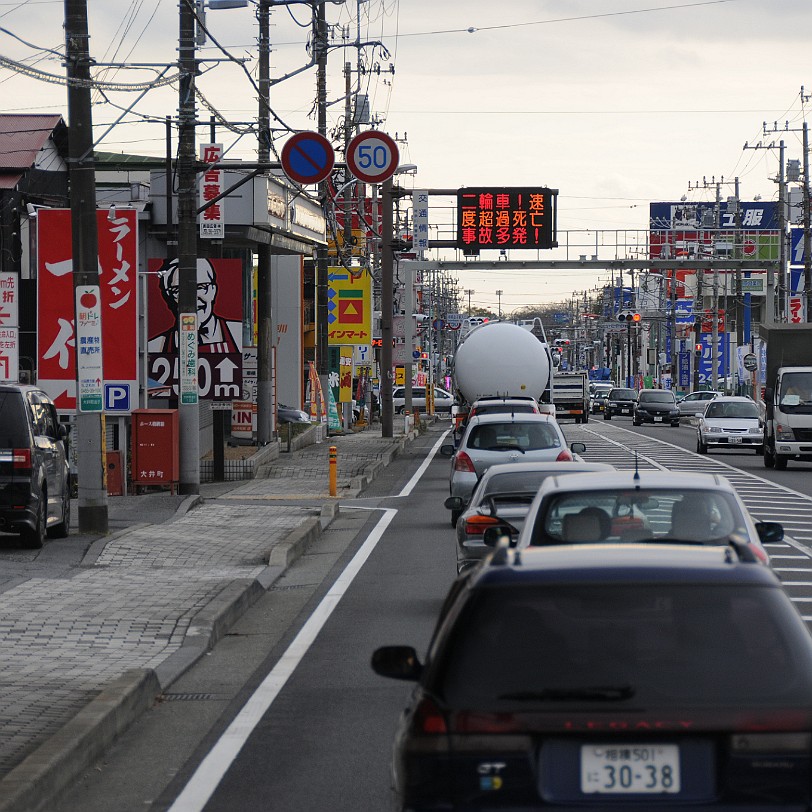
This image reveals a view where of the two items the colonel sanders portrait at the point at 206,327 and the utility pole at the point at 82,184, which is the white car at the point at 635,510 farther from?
the colonel sanders portrait at the point at 206,327

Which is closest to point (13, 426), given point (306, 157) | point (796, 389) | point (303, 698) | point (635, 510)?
point (303, 698)

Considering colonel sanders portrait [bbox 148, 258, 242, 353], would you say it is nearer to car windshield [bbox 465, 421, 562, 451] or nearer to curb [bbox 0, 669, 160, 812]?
car windshield [bbox 465, 421, 562, 451]

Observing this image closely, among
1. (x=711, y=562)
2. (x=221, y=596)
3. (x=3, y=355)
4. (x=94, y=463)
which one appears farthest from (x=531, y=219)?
(x=711, y=562)

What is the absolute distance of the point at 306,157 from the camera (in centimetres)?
2625

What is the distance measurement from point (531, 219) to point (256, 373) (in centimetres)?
1506

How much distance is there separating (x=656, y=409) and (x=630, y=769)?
6739cm

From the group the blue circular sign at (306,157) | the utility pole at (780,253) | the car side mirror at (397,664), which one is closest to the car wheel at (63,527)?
the blue circular sign at (306,157)

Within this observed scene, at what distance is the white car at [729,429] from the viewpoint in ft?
144

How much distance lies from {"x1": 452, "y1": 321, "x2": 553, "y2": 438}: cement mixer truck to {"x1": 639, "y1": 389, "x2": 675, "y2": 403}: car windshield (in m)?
32.5

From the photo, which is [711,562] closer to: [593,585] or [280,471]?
[593,585]

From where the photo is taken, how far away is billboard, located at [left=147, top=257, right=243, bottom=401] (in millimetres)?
29297

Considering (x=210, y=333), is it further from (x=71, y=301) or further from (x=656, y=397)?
(x=656, y=397)

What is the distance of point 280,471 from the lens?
34.3m

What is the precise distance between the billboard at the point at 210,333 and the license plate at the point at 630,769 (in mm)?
24850
